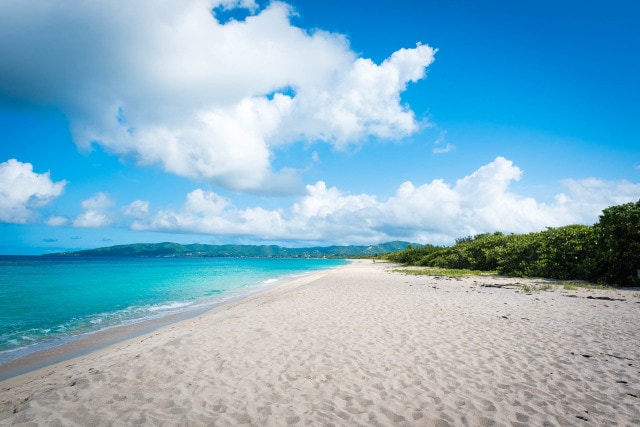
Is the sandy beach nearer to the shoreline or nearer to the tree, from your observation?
the shoreline

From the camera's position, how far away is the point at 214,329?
405 inches

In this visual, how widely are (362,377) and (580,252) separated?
76.5ft

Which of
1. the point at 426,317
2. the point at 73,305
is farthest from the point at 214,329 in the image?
the point at 73,305

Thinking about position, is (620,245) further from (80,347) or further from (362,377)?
(80,347)

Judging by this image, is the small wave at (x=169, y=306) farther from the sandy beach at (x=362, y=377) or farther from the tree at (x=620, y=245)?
the tree at (x=620, y=245)

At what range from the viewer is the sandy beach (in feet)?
15.3

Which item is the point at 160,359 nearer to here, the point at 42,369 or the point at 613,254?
the point at 42,369

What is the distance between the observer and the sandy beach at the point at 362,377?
4.66m

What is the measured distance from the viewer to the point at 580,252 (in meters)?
21.2

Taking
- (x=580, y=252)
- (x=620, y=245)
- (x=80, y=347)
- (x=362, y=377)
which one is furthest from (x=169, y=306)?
(x=580, y=252)

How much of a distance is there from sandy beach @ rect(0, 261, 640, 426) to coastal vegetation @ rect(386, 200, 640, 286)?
9920mm

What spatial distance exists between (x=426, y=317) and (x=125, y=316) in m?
A: 15.5

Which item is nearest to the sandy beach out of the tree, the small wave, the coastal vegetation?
the small wave

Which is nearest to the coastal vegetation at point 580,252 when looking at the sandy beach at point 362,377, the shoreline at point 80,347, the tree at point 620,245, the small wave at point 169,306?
the tree at point 620,245
